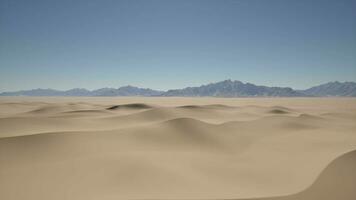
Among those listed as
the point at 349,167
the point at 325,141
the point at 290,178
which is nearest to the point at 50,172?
the point at 290,178

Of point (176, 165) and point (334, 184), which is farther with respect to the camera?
point (176, 165)

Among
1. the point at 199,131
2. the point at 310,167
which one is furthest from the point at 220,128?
the point at 310,167

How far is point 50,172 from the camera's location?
208 inches

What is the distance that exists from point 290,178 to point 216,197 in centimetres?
189

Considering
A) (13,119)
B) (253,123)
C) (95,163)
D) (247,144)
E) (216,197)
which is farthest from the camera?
(253,123)

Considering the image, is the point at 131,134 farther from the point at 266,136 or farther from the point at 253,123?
the point at 253,123

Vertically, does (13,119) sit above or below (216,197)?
above

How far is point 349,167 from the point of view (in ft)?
18.0

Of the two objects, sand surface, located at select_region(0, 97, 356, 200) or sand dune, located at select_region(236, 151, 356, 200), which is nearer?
sand dune, located at select_region(236, 151, 356, 200)

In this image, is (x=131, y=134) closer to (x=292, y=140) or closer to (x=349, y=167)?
(x=292, y=140)

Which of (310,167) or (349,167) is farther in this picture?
(310,167)

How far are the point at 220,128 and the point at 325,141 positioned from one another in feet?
11.8

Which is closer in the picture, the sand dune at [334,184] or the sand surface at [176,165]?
the sand dune at [334,184]

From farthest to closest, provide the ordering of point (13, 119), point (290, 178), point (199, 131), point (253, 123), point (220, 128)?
point (253, 123) → point (13, 119) → point (220, 128) → point (199, 131) → point (290, 178)
